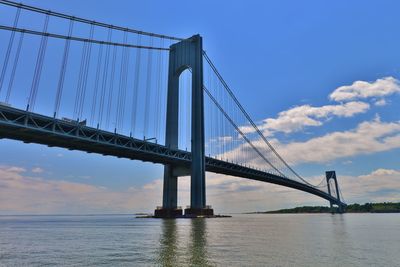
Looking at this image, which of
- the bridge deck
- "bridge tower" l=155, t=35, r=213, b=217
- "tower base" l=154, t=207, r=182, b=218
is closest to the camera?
the bridge deck

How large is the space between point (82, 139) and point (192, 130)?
65.3ft

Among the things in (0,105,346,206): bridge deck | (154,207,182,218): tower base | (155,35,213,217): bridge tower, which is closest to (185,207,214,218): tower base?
(155,35,213,217): bridge tower

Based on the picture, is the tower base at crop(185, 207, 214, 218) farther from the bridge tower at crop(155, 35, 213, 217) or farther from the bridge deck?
the bridge deck

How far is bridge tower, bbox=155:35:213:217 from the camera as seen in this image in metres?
57.2

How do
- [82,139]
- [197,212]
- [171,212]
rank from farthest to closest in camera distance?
1. [171,212]
2. [197,212]
3. [82,139]

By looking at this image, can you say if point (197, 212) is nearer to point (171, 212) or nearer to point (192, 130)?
point (171, 212)

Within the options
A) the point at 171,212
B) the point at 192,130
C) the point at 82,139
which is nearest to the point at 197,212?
the point at 171,212

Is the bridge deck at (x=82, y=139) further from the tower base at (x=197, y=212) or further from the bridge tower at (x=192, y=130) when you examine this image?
the tower base at (x=197, y=212)

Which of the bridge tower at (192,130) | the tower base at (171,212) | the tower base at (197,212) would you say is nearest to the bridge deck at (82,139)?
the bridge tower at (192,130)

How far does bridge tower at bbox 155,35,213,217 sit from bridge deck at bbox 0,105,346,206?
2.79 meters

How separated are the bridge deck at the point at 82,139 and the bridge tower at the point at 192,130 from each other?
279 cm

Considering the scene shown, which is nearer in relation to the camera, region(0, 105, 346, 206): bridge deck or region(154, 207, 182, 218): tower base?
region(0, 105, 346, 206): bridge deck

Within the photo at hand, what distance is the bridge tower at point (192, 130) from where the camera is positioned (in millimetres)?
57156

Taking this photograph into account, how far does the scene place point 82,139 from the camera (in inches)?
1700
